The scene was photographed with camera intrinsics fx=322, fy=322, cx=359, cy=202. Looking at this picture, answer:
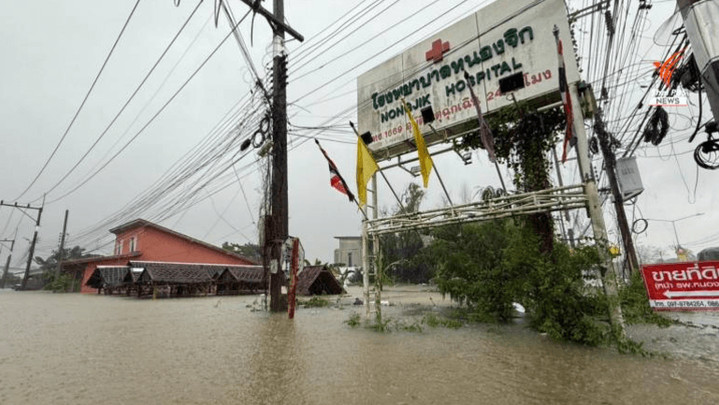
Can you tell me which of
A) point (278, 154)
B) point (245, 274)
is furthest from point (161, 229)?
point (278, 154)

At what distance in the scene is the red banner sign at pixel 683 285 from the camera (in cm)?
642

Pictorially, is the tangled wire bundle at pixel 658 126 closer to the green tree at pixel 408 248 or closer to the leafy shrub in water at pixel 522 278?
the leafy shrub in water at pixel 522 278

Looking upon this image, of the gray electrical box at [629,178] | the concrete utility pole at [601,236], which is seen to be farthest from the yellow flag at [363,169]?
the gray electrical box at [629,178]

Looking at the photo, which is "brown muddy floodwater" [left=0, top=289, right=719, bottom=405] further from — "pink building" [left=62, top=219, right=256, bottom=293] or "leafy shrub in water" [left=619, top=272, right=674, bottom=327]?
"pink building" [left=62, top=219, right=256, bottom=293]

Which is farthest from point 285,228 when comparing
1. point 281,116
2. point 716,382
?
point 716,382

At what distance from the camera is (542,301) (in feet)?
21.7

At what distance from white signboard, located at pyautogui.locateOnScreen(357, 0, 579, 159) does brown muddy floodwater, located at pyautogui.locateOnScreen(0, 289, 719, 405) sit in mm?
6276

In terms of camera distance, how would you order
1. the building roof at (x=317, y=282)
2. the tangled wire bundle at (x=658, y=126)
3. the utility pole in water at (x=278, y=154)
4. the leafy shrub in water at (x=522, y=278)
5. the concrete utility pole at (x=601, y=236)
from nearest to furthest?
the concrete utility pole at (x=601, y=236)
the leafy shrub in water at (x=522, y=278)
the tangled wire bundle at (x=658, y=126)
the utility pole in water at (x=278, y=154)
the building roof at (x=317, y=282)

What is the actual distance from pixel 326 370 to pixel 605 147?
53.4ft

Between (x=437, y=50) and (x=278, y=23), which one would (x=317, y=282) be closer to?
(x=278, y=23)

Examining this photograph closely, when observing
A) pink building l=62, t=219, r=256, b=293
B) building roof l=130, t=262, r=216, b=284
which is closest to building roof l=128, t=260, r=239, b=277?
building roof l=130, t=262, r=216, b=284

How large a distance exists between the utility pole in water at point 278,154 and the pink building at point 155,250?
2070 cm

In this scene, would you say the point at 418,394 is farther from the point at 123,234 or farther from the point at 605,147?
the point at 123,234

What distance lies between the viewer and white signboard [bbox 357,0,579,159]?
8.53 meters
